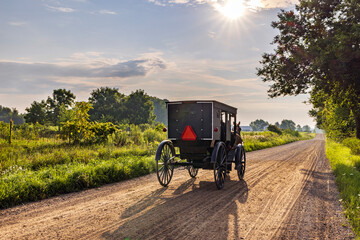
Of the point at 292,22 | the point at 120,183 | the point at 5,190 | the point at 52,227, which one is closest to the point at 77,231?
the point at 52,227

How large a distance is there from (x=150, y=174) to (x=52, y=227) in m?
6.40

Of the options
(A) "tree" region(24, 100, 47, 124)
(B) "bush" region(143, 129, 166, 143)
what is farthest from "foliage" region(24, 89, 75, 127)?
(B) "bush" region(143, 129, 166, 143)

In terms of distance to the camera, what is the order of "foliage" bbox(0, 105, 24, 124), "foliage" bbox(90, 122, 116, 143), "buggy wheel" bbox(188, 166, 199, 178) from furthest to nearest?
"foliage" bbox(0, 105, 24, 124)
"foliage" bbox(90, 122, 116, 143)
"buggy wheel" bbox(188, 166, 199, 178)

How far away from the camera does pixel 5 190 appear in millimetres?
6691

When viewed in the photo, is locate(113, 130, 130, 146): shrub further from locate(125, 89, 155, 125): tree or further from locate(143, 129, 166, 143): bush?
locate(125, 89, 155, 125): tree

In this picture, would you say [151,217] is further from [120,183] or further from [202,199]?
[120,183]

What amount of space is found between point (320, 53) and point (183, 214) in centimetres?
1120

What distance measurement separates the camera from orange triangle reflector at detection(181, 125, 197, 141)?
342 inches

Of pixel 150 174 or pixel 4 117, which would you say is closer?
pixel 150 174

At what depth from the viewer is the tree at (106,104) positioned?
59244mm

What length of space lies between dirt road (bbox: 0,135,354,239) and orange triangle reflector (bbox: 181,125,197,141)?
1.61 meters

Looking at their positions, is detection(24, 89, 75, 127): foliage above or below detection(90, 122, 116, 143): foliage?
above

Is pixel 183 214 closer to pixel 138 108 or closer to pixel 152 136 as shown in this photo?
pixel 152 136

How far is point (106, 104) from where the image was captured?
62.3m
